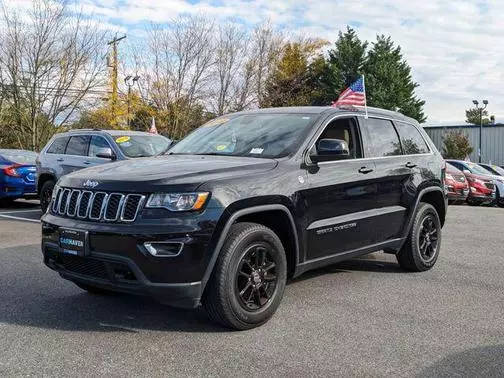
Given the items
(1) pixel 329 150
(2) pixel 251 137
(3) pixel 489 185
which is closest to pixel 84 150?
(2) pixel 251 137

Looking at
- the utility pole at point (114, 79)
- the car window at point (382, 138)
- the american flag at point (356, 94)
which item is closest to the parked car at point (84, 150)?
the car window at point (382, 138)

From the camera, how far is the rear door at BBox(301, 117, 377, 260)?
5102mm

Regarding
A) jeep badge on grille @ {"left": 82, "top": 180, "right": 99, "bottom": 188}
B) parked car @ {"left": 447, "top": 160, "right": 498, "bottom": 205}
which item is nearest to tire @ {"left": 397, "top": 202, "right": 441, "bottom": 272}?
jeep badge on grille @ {"left": 82, "top": 180, "right": 99, "bottom": 188}

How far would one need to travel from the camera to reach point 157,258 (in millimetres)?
4082

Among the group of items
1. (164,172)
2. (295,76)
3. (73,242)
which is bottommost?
(73,242)

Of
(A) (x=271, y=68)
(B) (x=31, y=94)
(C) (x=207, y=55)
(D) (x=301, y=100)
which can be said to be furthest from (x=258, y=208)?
(D) (x=301, y=100)

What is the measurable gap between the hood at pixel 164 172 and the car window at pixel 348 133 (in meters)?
1.05

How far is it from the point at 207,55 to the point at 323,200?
30.6m

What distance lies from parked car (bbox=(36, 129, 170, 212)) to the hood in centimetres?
593

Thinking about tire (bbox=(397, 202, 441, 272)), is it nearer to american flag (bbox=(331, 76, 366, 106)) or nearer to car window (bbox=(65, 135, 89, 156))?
car window (bbox=(65, 135, 89, 156))

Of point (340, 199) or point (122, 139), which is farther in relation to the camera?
point (122, 139)

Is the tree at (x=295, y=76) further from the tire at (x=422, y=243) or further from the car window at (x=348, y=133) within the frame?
the car window at (x=348, y=133)

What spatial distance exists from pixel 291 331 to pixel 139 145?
292 inches

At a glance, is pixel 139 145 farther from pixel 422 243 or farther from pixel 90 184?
pixel 90 184
